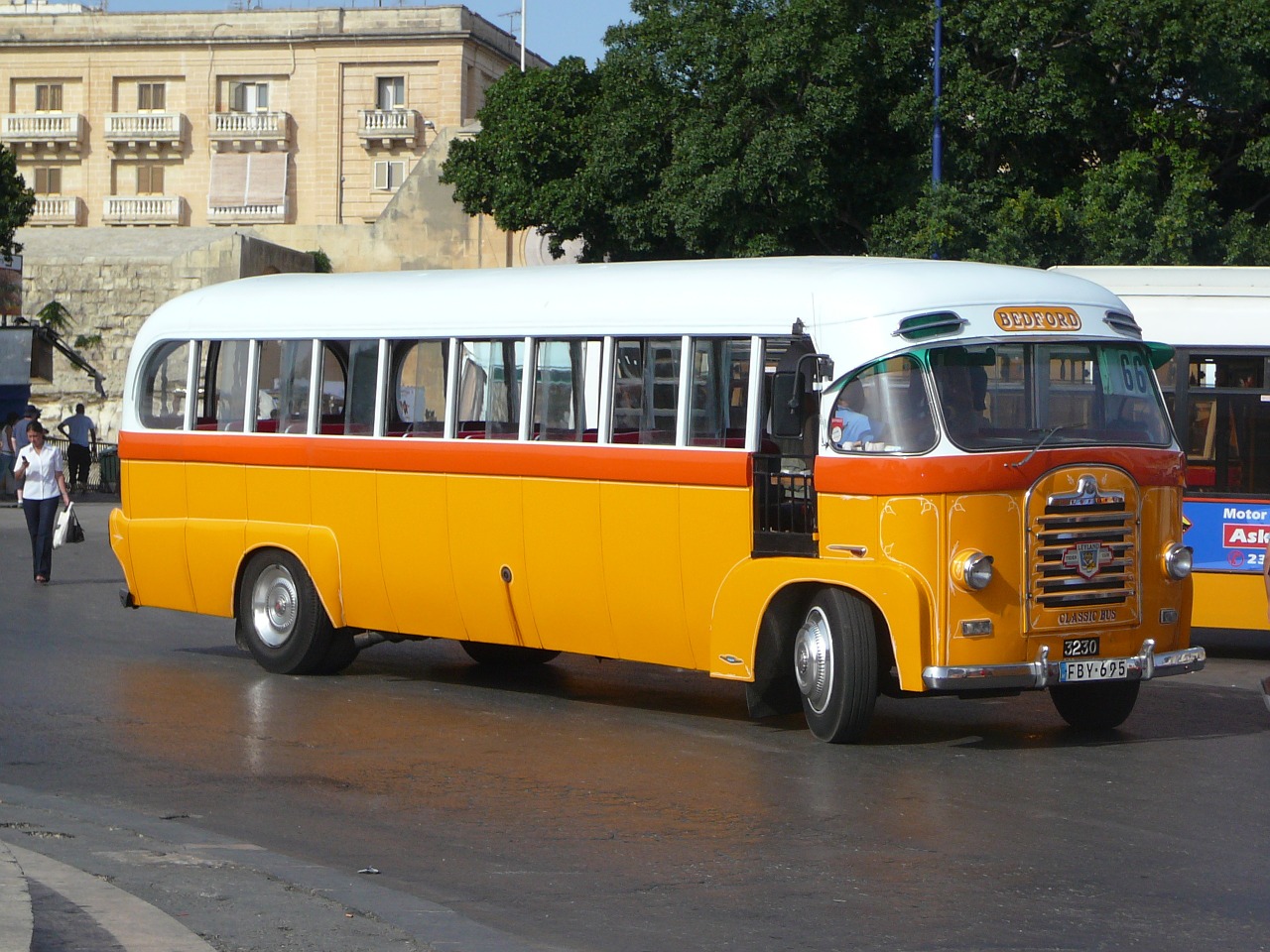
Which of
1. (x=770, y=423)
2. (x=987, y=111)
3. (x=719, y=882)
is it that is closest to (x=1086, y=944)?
(x=719, y=882)

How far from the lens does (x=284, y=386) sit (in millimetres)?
12695

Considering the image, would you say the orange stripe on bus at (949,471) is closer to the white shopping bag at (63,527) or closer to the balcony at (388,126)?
the white shopping bag at (63,527)

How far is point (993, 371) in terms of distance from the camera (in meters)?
9.65

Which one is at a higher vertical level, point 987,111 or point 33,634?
point 987,111

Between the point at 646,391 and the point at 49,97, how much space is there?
69.6m

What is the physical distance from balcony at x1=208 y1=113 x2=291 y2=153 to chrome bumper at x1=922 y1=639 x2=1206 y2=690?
2556 inches

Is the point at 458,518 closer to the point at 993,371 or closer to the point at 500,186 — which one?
the point at 993,371

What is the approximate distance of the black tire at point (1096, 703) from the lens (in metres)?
10.4

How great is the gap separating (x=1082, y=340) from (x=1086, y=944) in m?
4.59

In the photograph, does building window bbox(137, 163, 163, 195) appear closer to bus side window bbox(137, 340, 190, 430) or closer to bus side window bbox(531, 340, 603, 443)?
bus side window bbox(137, 340, 190, 430)

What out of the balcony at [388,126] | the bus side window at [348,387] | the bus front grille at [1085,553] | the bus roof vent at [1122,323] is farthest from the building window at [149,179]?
the bus front grille at [1085,553]

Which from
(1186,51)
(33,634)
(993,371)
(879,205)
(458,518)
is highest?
(1186,51)

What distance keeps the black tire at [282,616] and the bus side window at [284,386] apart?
88cm

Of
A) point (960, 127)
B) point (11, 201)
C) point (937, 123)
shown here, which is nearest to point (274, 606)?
point (937, 123)
